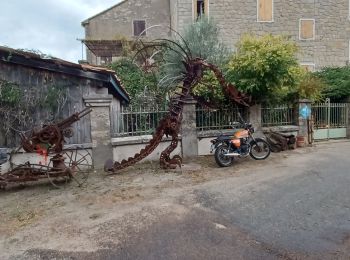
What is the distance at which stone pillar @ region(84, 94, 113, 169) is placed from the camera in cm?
816

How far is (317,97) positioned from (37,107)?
390 inches

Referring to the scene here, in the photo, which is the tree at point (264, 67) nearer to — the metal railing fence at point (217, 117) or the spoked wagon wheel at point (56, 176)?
the metal railing fence at point (217, 117)

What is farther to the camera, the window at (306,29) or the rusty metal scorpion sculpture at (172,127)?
the window at (306,29)

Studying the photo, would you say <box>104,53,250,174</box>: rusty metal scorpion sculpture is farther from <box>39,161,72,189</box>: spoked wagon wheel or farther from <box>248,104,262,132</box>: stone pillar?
<box>248,104,262,132</box>: stone pillar

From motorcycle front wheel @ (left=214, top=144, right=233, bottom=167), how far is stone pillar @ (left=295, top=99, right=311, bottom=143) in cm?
415

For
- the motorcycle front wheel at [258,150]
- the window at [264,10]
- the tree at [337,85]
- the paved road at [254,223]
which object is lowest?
the paved road at [254,223]

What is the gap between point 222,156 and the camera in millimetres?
8289

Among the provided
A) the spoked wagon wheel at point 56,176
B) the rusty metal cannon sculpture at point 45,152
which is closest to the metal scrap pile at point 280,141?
the rusty metal cannon sculpture at point 45,152

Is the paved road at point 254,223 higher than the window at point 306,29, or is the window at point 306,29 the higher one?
the window at point 306,29

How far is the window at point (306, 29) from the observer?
65.6 ft

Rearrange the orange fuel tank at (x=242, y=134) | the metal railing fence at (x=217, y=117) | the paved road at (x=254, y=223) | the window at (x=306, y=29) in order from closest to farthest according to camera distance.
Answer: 1. the paved road at (x=254, y=223)
2. the orange fuel tank at (x=242, y=134)
3. the metal railing fence at (x=217, y=117)
4. the window at (x=306, y=29)

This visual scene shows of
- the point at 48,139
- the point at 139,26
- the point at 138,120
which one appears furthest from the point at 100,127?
the point at 139,26

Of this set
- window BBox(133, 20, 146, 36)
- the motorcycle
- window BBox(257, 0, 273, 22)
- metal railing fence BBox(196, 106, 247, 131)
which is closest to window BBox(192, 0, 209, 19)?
window BBox(257, 0, 273, 22)

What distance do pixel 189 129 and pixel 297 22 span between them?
14.5 metres
